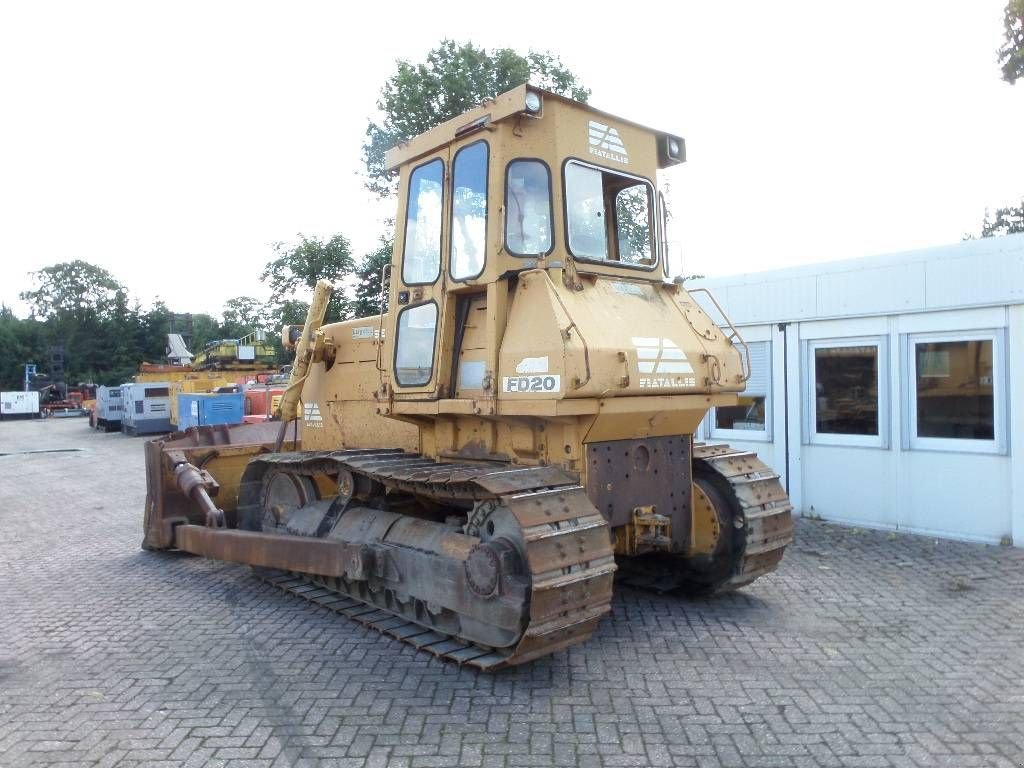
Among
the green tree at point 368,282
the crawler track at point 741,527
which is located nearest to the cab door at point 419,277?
the crawler track at point 741,527

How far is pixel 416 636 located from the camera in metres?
5.35

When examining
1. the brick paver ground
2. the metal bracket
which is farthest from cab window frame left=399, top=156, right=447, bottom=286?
the brick paver ground

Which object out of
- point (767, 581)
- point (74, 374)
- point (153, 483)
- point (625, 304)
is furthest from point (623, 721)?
point (74, 374)

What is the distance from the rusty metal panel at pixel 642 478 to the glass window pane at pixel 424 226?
6.09ft

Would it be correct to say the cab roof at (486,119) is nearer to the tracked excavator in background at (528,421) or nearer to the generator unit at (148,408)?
the tracked excavator in background at (528,421)

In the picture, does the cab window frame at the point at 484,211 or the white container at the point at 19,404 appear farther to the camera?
the white container at the point at 19,404

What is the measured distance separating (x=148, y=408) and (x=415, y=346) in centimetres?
2404

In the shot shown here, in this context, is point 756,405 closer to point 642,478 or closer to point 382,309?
point 642,478

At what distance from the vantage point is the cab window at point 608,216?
5.46 m

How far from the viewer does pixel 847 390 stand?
30.8 ft

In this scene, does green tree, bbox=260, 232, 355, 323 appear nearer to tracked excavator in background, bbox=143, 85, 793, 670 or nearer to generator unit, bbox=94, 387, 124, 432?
generator unit, bbox=94, 387, 124, 432

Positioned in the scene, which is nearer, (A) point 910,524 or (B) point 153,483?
(B) point 153,483

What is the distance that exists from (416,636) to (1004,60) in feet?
47.3

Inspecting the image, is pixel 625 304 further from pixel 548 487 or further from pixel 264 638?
pixel 264 638
